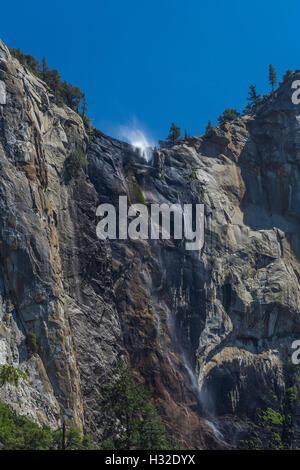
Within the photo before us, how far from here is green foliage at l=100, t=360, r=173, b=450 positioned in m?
35.4

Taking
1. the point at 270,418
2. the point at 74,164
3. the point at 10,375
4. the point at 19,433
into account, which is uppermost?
the point at 74,164

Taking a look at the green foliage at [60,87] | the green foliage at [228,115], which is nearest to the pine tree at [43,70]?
the green foliage at [60,87]

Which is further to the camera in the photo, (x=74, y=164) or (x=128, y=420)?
(x=74, y=164)

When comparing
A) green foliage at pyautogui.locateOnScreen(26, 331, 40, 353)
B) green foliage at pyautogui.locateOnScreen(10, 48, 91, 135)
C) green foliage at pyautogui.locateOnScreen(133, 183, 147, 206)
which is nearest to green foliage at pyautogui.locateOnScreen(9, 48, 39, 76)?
green foliage at pyautogui.locateOnScreen(10, 48, 91, 135)

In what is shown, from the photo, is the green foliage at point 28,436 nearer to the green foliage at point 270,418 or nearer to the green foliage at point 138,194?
the green foliage at point 270,418

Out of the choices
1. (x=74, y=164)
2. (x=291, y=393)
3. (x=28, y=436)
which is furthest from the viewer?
(x=74, y=164)

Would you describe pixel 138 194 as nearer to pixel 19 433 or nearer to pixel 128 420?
pixel 128 420

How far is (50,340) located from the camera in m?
39.9

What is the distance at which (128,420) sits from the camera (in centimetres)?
3656

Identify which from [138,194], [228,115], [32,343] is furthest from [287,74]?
[32,343]

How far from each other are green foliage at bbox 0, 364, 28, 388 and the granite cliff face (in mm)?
492

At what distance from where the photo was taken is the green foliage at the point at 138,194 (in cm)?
5558

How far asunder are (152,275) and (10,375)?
60.9ft

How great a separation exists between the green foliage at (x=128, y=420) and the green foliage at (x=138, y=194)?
19.1m
